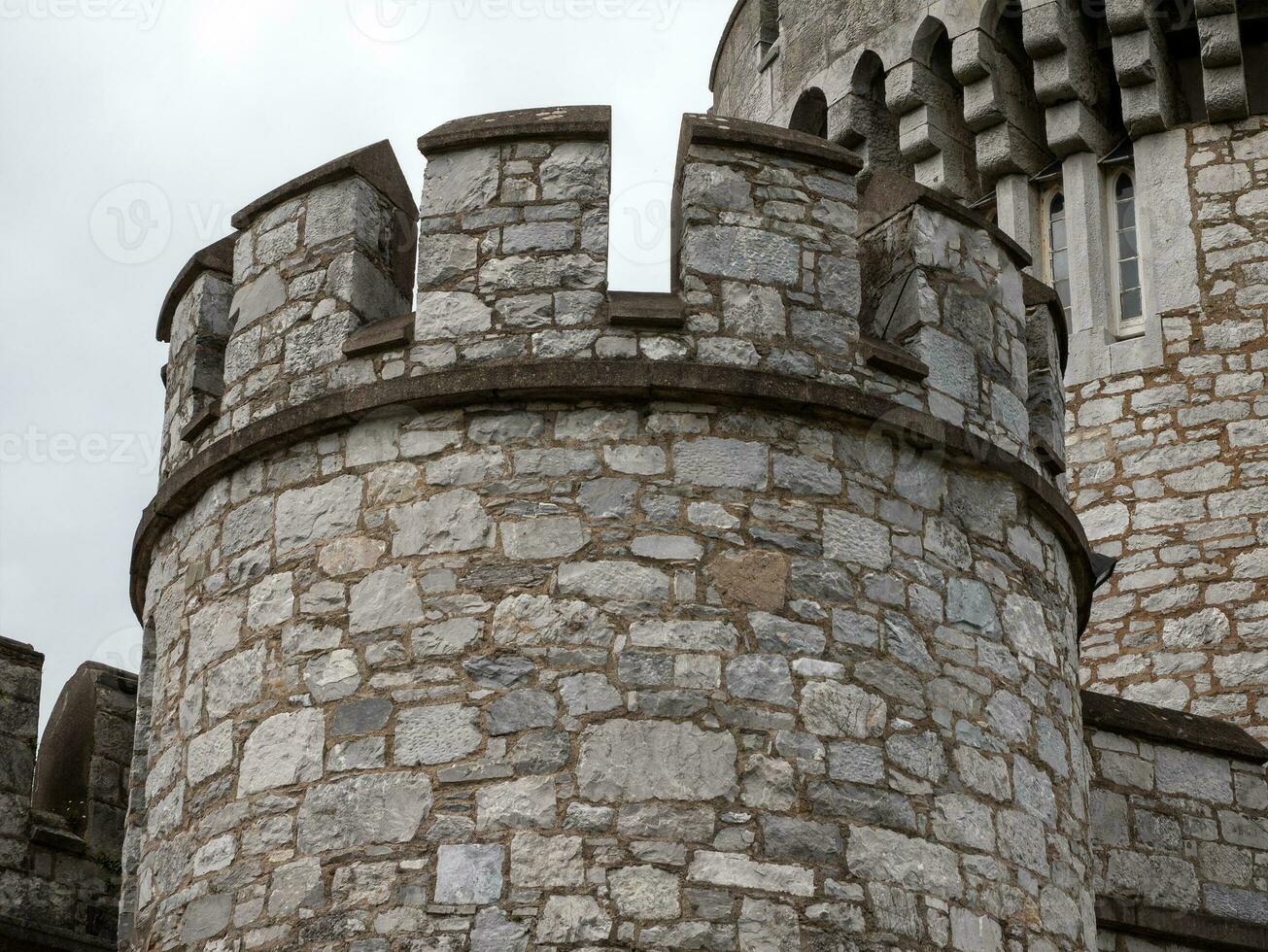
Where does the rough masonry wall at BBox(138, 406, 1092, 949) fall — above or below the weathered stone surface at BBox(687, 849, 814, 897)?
above

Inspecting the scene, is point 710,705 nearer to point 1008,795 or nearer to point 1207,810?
point 1008,795

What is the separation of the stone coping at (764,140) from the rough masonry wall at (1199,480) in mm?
4786

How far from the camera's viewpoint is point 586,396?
23.3 feet

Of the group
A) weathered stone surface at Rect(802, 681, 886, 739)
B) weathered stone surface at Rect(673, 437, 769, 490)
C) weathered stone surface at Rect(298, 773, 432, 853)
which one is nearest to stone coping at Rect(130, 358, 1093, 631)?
weathered stone surface at Rect(673, 437, 769, 490)

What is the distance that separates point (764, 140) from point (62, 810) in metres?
4.14

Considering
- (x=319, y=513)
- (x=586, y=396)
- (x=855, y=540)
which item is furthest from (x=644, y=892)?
(x=319, y=513)

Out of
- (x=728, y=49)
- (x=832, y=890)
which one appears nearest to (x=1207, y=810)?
(x=832, y=890)

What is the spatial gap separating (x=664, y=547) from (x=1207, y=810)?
3645 mm

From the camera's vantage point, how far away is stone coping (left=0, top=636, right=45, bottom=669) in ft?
29.1

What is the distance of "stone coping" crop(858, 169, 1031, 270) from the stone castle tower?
2 cm

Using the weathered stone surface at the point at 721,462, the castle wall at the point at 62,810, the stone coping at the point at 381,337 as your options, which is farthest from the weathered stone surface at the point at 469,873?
the castle wall at the point at 62,810

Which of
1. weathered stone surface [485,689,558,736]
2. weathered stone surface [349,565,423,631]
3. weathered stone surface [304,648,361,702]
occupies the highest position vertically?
weathered stone surface [349,565,423,631]

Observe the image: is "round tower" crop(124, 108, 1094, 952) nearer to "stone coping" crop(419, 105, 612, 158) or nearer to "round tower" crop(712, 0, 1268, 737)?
"stone coping" crop(419, 105, 612, 158)

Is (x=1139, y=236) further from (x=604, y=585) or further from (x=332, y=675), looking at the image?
(x=332, y=675)
